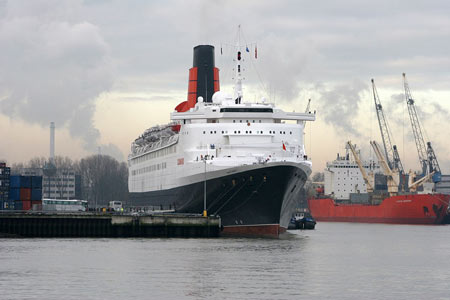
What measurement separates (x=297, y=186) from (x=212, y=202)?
22.2ft

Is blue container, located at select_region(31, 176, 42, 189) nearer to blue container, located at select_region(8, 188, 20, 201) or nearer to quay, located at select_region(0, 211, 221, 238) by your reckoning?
blue container, located at select_region(8, 188, 20, 201)

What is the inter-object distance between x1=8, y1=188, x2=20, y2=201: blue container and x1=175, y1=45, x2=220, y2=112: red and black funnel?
2071 cm

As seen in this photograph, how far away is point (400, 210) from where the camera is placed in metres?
138

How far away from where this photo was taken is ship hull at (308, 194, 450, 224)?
439ft

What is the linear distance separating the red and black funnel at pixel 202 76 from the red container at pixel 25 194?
20002mm

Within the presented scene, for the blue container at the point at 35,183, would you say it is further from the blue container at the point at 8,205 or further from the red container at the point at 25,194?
the blue container at the point at 8,205

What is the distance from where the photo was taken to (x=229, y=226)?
212 feet

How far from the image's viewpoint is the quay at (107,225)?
208ft

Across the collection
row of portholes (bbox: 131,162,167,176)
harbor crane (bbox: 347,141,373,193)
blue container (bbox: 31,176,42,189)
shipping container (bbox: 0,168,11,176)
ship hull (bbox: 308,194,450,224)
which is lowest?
ship hull (bbox: 308,194,450,224)

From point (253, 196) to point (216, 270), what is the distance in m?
21.6

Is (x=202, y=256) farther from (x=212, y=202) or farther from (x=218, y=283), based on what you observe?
(x=212, y=202)

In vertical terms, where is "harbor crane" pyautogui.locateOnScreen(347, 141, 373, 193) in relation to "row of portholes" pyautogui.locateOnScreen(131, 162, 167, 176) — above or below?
above

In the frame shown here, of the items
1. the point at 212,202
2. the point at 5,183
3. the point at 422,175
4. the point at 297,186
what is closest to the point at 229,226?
the point at 212,202

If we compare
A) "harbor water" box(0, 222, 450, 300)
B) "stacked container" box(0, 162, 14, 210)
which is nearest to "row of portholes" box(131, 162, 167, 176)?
"stacked container" box(0, 162, 14, 210)
